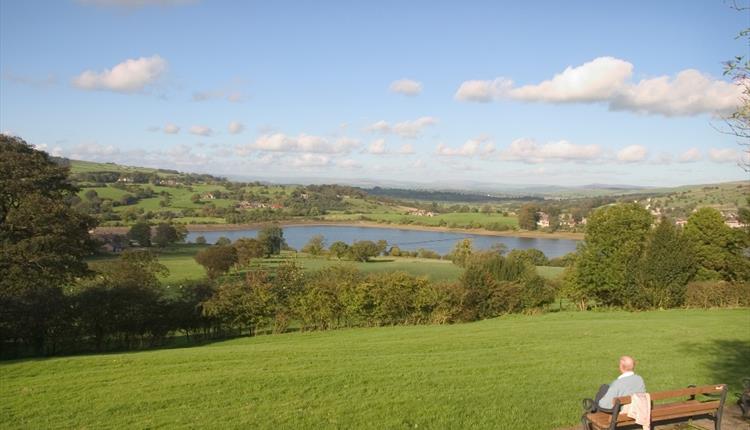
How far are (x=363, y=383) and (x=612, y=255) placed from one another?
31455 millimetres

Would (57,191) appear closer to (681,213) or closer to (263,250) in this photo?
(263,250)

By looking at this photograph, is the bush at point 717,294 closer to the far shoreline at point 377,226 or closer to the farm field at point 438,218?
the far shoreline at point 377,226

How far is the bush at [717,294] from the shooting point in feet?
102

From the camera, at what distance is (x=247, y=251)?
239 ft

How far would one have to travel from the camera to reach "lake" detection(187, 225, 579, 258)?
350ft

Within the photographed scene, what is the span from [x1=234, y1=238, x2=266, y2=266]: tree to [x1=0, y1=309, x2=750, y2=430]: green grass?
187ft

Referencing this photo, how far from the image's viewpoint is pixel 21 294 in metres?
20.9

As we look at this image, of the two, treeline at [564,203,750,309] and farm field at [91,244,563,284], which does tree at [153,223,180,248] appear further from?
treeline at [564,203,750,309]

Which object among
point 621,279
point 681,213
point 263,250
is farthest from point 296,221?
point 621,279

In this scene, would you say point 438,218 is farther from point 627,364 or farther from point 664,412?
point 664,412

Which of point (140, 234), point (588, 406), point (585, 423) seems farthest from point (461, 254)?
point (585, 423)

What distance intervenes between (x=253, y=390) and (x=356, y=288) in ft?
64.4

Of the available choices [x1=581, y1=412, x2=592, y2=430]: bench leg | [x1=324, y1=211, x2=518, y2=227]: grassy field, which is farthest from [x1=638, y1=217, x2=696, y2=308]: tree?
[x1=324, y1=211, x2=518, y2=227]: grassy field

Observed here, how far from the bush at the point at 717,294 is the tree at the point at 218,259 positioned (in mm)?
50433
